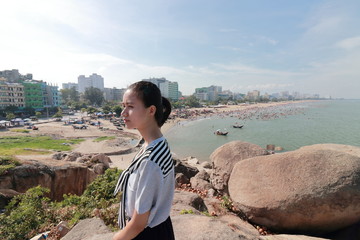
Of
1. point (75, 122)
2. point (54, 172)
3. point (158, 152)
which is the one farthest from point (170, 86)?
point (158, 152)

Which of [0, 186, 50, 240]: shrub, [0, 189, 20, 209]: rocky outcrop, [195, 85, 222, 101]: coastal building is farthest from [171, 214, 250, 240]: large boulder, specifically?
[195, 85, 222, 101]: coastal building

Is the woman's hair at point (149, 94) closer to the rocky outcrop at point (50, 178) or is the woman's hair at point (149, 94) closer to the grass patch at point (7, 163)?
the rocky outcrop at point (50, 178)

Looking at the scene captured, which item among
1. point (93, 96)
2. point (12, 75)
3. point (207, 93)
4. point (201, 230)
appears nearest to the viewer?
point (201, 230)

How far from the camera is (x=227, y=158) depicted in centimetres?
753

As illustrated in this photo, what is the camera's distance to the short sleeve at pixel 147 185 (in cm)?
142

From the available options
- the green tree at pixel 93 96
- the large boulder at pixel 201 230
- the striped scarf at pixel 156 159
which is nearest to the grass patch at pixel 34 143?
the large boulder at pixel 201 230

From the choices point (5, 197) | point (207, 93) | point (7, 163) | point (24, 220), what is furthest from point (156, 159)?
point (207, 93)

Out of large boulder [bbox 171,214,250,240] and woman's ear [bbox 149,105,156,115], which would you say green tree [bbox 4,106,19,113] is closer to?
large boulder [bbox 171,214,250,240]

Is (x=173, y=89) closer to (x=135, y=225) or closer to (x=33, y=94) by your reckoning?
(x=33, y=94)

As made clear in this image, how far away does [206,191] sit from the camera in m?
7.99

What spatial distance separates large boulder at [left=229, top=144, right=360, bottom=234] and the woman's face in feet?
15.2

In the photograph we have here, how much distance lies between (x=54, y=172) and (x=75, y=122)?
38.8 meters

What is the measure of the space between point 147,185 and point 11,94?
59394mm

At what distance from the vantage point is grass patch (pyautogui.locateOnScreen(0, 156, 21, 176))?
8.57 m
